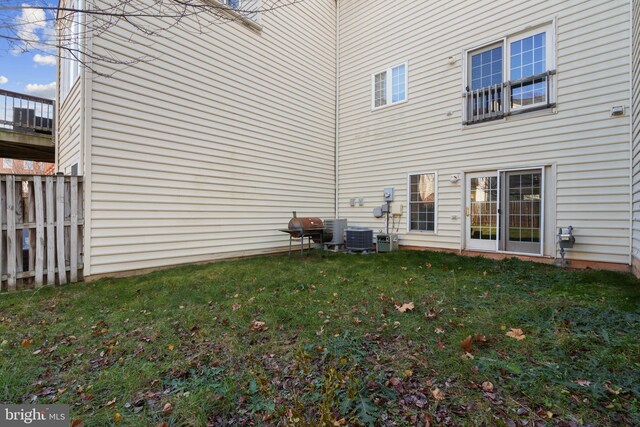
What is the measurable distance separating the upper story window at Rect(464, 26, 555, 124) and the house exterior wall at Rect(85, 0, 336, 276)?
4.21 m

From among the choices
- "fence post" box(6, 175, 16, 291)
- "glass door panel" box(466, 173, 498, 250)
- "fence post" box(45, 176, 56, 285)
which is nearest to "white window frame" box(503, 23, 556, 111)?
"glass door panel" box(466, 173, 498, 250)

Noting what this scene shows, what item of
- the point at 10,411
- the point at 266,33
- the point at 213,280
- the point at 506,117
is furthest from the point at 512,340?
the point at 266,33

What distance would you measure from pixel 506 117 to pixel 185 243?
285 inches

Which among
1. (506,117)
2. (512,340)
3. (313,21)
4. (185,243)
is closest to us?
(512,340)

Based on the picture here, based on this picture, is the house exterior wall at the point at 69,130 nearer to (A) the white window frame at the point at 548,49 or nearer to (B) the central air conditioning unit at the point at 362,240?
(B) the central air conditioning unit at the point at 362,240

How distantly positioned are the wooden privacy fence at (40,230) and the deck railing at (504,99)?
7.89 metres

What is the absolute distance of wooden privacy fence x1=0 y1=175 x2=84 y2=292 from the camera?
4.23 m

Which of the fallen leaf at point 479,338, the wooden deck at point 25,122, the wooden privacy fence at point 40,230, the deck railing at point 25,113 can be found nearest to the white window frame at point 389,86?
the fallen leaf at point 479,338

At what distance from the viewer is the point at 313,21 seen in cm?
Result: 877

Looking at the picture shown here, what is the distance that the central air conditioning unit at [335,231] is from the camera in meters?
8.19

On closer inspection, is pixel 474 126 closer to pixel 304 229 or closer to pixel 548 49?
pixel 548 49

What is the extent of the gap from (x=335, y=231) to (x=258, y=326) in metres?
5.41

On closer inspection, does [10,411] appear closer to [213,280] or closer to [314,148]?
[213,280]

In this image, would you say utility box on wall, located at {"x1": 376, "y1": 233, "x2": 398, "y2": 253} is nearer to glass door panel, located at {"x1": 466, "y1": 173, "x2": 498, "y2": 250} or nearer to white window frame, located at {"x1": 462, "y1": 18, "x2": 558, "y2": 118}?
glass door panel, located at {"x1": 466, "y1": 173, "x2": 498, "y2": 250}
